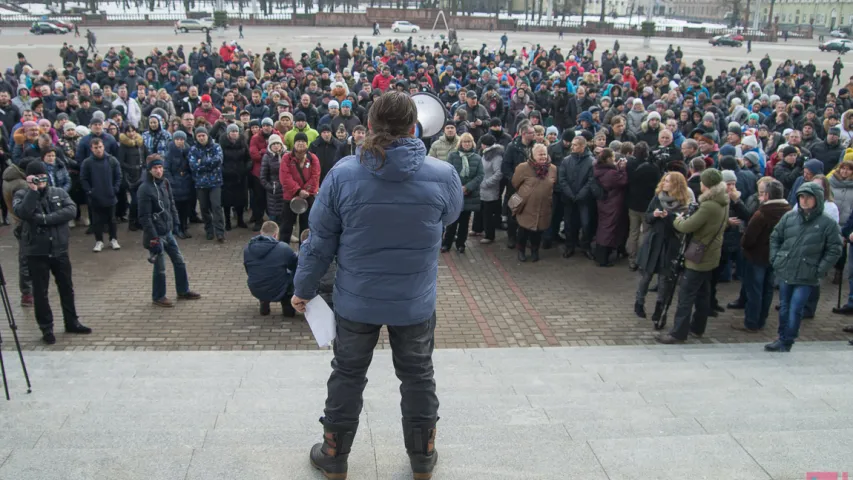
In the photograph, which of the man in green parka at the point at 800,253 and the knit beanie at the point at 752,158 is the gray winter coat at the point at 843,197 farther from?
the man in green parka at the point at 800,253

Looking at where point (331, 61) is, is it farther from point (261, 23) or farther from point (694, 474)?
point (261, 23)

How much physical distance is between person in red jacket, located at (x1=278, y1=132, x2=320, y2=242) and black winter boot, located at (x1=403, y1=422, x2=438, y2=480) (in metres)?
6.64

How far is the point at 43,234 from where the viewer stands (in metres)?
6.64

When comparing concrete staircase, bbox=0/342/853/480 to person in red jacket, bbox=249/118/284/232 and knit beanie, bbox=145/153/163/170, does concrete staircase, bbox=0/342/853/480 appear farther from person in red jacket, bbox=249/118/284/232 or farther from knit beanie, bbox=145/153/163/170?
person in red jacket, bbox=249/118/284/232

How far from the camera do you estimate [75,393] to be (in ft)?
15.6

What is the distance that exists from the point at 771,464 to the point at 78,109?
13583 millimetres

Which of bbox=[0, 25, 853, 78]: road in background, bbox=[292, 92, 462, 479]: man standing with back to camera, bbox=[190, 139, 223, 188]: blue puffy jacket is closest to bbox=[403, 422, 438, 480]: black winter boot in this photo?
bbox=[292, 92, 462, 479]: man standing with back to camera

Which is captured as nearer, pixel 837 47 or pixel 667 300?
pixel 667 300

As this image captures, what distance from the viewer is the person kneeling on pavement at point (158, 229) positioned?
25.4ft

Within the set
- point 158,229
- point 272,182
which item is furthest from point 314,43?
point 158,229

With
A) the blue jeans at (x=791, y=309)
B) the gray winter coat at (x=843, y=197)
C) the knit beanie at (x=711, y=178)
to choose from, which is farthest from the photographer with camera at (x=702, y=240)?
the gray winter coat at (x=843, y=197)

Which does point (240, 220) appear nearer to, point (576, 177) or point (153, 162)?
point (153, 162)

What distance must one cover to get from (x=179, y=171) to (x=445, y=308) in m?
4.77

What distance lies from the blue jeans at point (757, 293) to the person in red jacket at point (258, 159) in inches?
269
